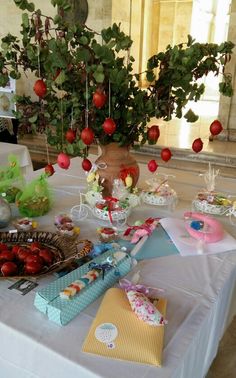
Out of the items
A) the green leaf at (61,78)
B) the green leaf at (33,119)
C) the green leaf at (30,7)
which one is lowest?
the green leaf at (33,119)

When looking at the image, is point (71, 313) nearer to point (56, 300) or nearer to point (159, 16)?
point (56, 300)

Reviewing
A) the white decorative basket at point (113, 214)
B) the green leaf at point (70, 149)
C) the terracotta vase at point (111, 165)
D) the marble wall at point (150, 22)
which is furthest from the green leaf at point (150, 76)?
the marble wall at point (150, 22)

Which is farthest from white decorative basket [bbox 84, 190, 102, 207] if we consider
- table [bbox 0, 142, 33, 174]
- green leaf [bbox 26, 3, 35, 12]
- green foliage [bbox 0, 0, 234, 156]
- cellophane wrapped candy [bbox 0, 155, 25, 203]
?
table [bbox 0, 142, 33, 174]

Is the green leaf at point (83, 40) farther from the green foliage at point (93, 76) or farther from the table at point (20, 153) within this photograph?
the table at point (20, 153)

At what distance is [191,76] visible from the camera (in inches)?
49.0

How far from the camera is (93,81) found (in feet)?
3.87

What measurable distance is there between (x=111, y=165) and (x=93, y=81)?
0.36 meters

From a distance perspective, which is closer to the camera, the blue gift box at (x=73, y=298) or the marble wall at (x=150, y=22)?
the blue gift box at (x=73, y=298)

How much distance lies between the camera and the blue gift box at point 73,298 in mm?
766

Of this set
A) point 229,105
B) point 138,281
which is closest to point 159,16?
point 229,105

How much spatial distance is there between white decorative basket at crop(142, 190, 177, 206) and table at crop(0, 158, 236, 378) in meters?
0.40

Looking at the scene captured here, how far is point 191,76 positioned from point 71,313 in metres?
0.91

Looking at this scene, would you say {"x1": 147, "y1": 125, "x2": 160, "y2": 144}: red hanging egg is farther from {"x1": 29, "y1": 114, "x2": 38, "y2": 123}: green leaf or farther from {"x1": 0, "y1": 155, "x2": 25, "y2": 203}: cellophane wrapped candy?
{"x1": 0, "y1": 155, "x2": 25, "y2": 203}: cellophane wrapped candy

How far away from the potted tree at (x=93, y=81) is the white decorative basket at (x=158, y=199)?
0.14 meters
